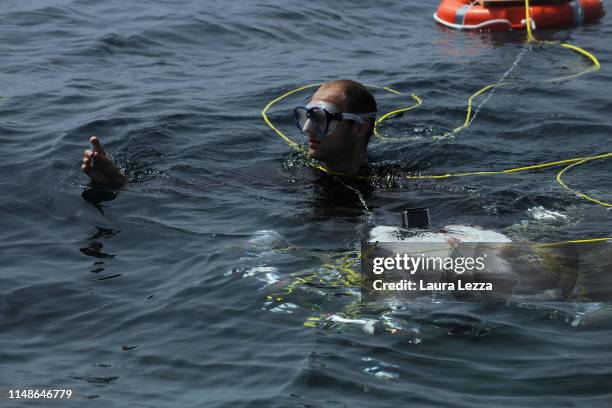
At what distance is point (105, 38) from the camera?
1205 cm

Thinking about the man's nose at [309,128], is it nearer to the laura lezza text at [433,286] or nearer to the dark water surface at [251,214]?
the dark water surface at [251,214]

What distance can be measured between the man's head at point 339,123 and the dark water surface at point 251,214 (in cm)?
26

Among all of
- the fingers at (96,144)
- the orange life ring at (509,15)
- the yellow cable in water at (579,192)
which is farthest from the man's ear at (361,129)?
the orange life ring at (509,15)

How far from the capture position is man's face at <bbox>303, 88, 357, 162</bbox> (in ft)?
22.4

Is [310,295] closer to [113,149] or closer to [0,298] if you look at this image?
[0,298]

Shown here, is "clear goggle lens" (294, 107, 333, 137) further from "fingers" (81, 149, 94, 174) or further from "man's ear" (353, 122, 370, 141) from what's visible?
"fingers" (81, 149, 94, 174)

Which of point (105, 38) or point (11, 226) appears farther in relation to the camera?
point (105, 38)

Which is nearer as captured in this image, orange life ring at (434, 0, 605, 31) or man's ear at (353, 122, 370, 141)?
man's ear at (353, 122, 370, 141)

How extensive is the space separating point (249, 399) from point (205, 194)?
3059 millimetres

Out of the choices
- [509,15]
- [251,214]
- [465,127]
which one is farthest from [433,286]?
[509,15]

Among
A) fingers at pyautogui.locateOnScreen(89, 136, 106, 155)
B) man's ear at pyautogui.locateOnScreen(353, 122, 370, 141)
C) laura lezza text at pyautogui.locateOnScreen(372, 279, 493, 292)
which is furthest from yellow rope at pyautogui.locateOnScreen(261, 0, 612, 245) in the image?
fingers at pyautogui.locateOnScreen(89, 136, 106, 155)

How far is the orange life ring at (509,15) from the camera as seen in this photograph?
525 inches

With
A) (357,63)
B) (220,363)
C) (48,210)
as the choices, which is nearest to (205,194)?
(48,210)

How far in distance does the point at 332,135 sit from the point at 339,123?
0.10 meters
